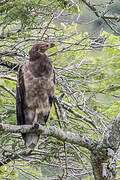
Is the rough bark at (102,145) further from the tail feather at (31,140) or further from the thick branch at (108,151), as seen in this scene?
the tail feather at (31,140)

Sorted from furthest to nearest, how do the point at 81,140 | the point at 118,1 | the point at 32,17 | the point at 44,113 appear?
1. the point at 118,1
2. the point at 44,113
3. the point at 32,17
4. the point at 81,140

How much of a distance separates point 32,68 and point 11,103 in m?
1.75

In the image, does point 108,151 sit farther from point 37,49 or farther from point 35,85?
point 37,49

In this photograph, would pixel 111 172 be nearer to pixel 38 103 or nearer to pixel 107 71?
pixel 38 103

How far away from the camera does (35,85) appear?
155 inches

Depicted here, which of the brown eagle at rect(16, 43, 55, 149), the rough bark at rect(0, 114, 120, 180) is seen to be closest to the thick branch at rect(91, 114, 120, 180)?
the rough bark at rect(0, 114, 120, 180)

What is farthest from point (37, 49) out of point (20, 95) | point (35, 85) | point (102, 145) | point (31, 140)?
point (102, 145)

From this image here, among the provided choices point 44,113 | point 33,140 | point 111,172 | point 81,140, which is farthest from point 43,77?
point 111,172

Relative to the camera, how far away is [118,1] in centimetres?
454

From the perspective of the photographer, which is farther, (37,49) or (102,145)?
(37,49)

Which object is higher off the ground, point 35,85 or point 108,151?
point 35,85

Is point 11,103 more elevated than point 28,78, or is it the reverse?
point 28,78

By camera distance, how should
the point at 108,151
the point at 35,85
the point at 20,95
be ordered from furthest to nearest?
the point at 20,95, the point at 35,85, the point at 108,151

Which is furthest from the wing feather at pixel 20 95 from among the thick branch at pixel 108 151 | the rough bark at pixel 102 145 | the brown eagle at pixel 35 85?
the thick branch at pixel 108 151
